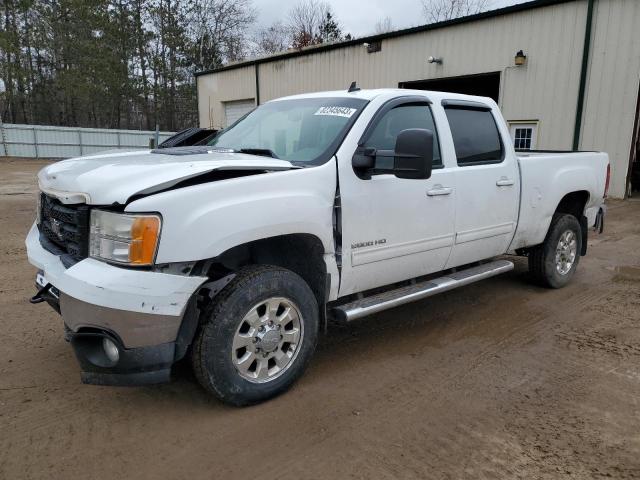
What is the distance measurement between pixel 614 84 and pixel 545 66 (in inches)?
66.8

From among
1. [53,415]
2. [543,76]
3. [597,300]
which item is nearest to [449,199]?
[597,300]

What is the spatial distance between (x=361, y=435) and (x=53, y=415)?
1.84 metres

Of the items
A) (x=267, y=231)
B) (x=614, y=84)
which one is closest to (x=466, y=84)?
(x=614, y=84)

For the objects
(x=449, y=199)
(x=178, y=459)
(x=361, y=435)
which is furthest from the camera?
(x=449, y=199)

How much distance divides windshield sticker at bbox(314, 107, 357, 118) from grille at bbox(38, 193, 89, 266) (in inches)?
73.7

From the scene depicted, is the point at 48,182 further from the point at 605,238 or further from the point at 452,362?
the point at 605,238

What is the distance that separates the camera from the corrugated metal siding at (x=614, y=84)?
1127 cm

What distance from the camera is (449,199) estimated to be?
4.11 m

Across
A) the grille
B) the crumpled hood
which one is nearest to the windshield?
the crumpled hood

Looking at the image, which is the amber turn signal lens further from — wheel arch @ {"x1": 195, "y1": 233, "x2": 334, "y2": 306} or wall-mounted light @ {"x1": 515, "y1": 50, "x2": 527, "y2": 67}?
wall-mounted light @ {"x1": 515, "y1": 50, "x2": 527, "y2": 67}

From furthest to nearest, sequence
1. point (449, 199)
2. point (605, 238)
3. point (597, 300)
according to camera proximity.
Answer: point (605, 238)
point (597, 300)
point (449, 199)

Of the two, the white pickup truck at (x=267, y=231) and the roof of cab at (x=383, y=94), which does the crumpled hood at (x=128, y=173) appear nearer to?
the white pickup truck at (x=267, y=231)

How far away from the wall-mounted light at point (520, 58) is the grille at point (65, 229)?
12.4 meters

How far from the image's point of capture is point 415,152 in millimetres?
3209
